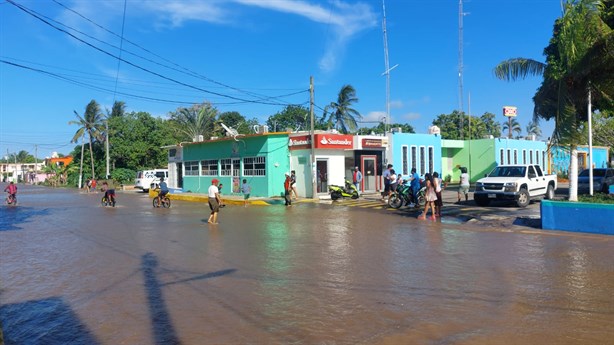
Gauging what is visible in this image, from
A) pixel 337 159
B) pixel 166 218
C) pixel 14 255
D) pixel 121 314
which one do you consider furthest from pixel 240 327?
pixel 337 159

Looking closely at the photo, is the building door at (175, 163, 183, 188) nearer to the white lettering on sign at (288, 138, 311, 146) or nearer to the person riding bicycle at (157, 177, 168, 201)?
the white lettering on sign at (288, 138, 311, 146)

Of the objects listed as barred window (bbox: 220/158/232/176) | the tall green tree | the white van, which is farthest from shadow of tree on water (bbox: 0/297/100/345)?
the tall green tree

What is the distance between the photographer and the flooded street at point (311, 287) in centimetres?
526

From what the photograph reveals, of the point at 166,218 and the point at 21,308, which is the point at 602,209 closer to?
the point at 21,308

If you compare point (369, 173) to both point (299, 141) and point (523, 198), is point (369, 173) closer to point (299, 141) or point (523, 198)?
point (299, 141)

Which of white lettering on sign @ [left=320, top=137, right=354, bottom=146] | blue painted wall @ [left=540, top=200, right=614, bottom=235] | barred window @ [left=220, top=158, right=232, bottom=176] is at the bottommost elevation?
blue painted wall @ [left=540, top=200, right=614, bottom=235]

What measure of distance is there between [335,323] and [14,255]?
8788 millimetres

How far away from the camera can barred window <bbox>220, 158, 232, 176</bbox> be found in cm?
3072

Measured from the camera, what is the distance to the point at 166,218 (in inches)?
716

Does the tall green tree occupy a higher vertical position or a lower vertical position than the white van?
higher

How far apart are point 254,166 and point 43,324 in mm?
22439

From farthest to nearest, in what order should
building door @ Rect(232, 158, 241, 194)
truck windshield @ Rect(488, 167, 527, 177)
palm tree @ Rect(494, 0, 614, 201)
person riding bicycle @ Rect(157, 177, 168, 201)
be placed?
1. building door @ Rect(232, 158, 241, 194)
2. person riding bicycle @ Rect(157, 177, 168, 201)
3. truck windshield @ Rect(488, 167, 527, 177)
4. palm tree @ Rect(494, 0, 614, 201)

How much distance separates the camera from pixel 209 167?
33.4 meters

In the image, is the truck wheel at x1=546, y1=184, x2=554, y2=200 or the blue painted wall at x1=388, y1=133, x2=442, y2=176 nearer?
the truck wheel at x1=546, y1=184, x2=554, y2=200
